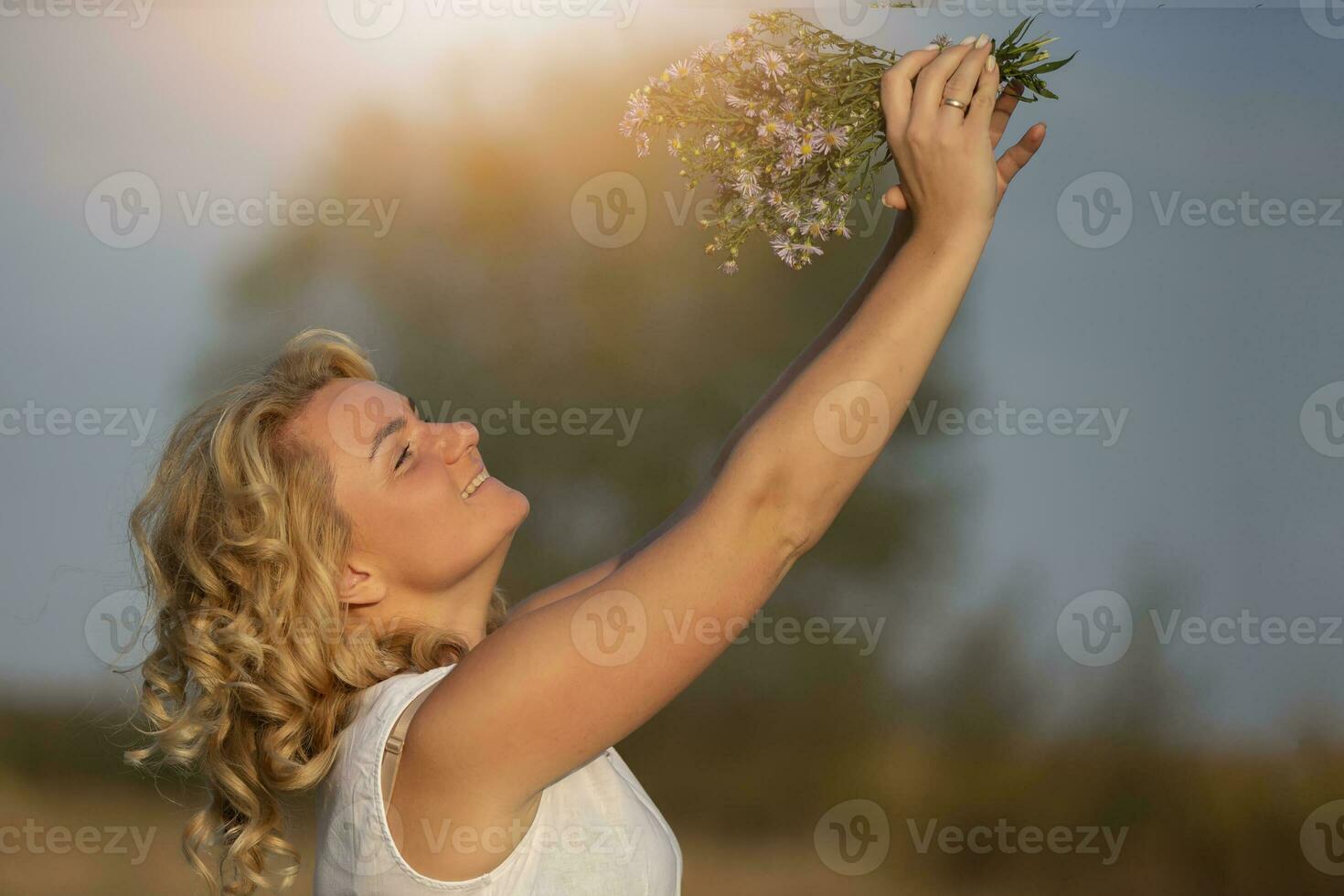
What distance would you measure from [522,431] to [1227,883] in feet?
11.1

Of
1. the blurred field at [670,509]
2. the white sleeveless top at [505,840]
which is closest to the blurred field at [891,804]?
the blurred field at [670,509]

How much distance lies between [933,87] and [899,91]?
0.04 metres

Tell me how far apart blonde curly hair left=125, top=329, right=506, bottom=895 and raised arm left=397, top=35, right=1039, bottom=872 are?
343mm
